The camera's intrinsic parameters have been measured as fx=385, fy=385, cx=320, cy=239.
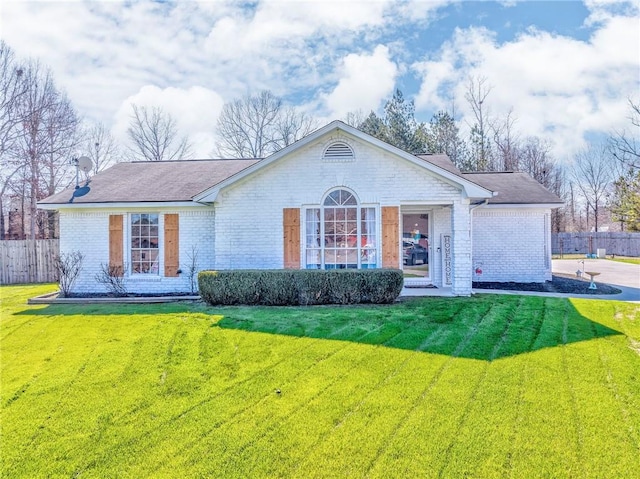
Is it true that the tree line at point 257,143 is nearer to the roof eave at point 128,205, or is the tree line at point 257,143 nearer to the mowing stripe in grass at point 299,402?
the roof eave at point 128,205

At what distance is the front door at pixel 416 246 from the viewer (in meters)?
12.9

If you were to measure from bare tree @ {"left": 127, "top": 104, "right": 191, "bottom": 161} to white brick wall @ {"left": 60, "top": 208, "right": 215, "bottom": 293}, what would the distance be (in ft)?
73.9

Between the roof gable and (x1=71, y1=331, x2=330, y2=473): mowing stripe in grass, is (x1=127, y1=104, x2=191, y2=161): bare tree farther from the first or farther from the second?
(x1=71, y1=331, x2=330, y2=473): mowing stripe in grass

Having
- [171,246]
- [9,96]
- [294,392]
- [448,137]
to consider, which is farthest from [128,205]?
[448,137]

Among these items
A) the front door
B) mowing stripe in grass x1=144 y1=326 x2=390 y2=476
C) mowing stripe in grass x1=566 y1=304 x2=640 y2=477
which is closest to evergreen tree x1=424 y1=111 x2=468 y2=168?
the front door

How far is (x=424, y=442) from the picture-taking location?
360 centimetres

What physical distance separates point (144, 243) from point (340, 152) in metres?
6.86

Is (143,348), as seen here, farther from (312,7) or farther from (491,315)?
(312,7)

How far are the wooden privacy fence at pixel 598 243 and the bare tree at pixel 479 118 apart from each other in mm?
9546

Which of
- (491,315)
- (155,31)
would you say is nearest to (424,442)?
(491,315)

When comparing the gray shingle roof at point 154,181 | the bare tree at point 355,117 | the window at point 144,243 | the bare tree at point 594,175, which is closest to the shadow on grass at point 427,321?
the window at point 144,243

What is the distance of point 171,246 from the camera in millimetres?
12148

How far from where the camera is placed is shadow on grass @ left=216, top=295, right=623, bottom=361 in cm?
634

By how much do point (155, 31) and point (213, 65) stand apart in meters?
3.55
